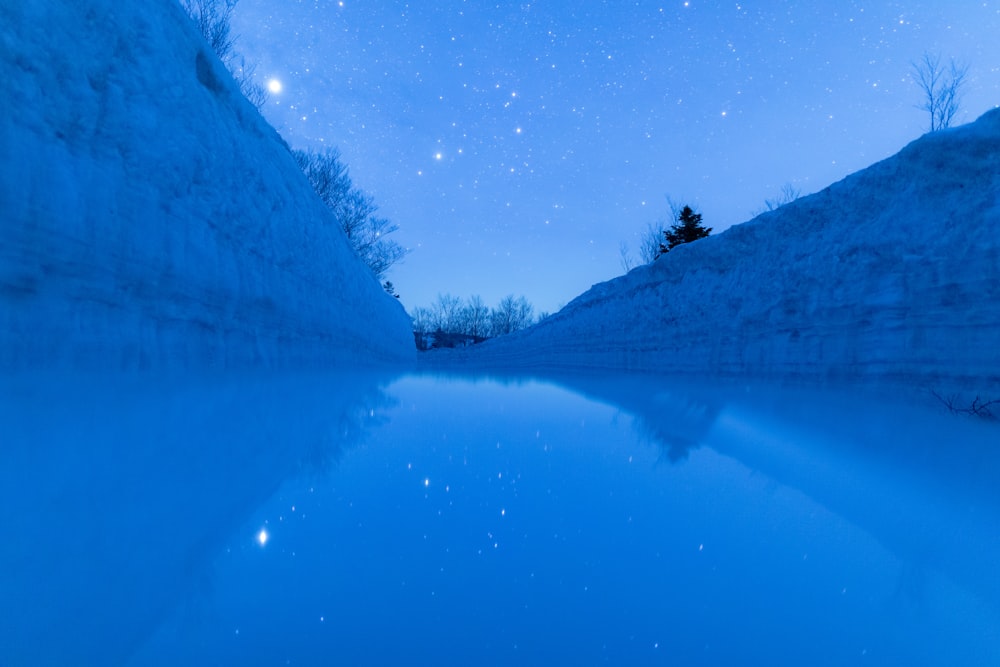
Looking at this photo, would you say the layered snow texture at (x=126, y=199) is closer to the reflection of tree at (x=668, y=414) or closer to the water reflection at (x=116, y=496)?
the water reflection at (x=116, y=496)

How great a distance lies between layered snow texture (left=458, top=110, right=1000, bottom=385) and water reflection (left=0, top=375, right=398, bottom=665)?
3.47 meters

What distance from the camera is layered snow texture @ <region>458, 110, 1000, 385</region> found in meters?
2.69

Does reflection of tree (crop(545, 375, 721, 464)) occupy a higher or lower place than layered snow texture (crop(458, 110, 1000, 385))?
lower

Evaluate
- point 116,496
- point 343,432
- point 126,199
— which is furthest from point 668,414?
point 126,199

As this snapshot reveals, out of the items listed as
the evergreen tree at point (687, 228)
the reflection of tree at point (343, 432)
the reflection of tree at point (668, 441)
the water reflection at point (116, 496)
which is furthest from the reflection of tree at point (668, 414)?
the evergreen tree at point (687, 228)

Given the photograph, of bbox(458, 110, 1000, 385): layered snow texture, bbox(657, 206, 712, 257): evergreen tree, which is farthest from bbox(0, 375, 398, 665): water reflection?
bbox(657, 206, 712, 257): evergreen tree

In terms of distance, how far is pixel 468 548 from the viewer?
2.99 ft

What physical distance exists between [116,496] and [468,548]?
791 millimetres

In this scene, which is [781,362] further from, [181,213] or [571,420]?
[181,213]

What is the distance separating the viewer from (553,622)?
69cm

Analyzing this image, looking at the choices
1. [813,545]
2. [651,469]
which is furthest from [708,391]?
[813,545]

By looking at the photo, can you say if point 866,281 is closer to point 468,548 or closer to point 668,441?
point 668,441

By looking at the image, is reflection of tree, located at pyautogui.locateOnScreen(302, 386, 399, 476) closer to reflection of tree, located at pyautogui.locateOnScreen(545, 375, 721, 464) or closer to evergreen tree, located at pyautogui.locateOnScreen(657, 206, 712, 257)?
reflection of tree, located at pyautogui.locateOnScreen(545, 375, 721, 464)

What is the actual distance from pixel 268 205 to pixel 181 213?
1.80 metres
